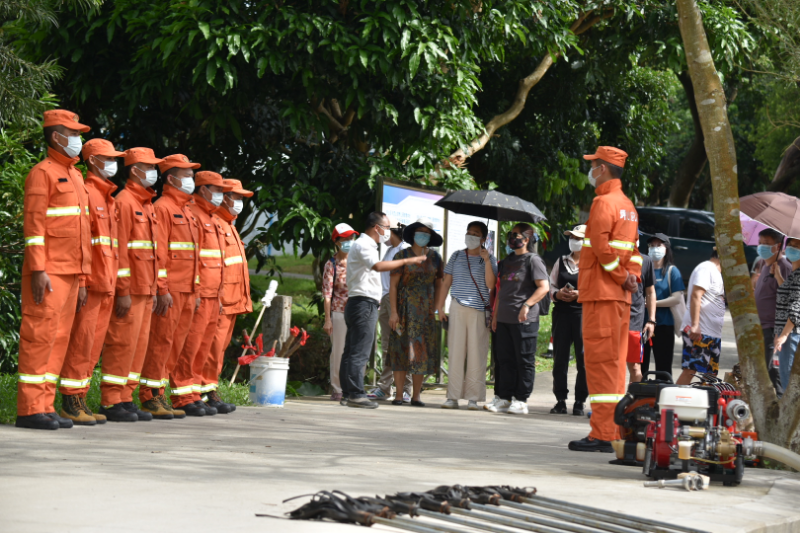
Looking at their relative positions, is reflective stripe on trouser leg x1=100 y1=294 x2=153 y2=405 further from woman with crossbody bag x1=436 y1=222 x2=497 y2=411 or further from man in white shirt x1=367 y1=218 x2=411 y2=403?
woman with crossbody bag x1=436 y1=222 x2=497 y2=411

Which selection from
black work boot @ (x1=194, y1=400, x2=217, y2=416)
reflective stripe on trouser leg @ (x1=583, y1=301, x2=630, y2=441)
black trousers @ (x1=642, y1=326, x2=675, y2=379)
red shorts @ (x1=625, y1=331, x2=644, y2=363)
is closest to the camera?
reflective stripe on trouser leg @ (x1=583, y1=301, x2=630, y2=441)

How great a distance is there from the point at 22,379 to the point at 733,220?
232 inches

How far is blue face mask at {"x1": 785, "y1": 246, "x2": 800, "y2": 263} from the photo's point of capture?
10.6 metres

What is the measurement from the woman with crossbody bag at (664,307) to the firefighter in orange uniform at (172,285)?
5512mm

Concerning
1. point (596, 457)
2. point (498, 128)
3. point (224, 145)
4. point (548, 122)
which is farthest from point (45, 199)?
point (548, 122)

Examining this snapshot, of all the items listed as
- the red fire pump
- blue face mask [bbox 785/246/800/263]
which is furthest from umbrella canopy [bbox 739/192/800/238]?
the red fire pump

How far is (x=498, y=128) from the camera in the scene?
58.6ft

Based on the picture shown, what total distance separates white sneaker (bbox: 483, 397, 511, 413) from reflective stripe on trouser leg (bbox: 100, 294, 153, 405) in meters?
4.37

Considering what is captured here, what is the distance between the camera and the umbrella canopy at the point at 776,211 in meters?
11.0

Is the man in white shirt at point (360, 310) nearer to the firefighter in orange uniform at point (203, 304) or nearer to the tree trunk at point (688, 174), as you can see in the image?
the firefighter in orange uniform at point (203, 304)

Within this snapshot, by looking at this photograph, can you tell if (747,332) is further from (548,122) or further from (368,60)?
(548,122)

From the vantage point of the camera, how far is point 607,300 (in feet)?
27.3

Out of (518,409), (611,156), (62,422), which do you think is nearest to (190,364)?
(62,422)

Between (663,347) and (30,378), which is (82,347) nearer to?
(30,378)
